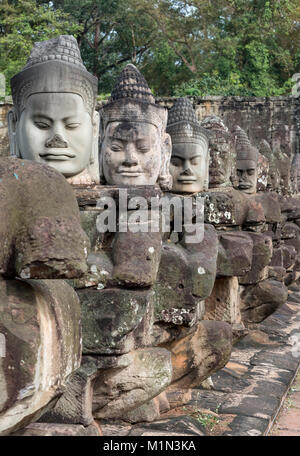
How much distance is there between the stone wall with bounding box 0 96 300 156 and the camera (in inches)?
696

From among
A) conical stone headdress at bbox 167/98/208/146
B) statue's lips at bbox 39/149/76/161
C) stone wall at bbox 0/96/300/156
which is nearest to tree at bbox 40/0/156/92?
stone wall at bbox 0/96/300/156

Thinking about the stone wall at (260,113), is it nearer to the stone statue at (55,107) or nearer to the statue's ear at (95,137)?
the statue's ear at (95,137)

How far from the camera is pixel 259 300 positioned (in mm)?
5961

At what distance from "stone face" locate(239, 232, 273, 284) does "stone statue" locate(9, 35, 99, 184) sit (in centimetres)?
267

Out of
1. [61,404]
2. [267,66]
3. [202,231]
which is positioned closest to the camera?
[61,404]

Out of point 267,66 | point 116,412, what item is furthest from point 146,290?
point 267,66

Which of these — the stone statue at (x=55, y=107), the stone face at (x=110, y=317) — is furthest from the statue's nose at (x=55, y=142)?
the stone face at (x=110, y=317)

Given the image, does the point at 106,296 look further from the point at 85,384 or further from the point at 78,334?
the point at 78,334

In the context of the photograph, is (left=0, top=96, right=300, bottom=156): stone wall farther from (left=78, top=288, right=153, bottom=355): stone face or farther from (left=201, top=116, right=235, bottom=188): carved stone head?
(left=78, top=288, right=153, bottom=355): stone face

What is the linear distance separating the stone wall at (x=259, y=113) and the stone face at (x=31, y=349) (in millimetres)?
16201

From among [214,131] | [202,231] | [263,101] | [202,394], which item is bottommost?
[202,394]

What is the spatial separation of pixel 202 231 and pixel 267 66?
1924 centimetres

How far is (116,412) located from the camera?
10.2 feet

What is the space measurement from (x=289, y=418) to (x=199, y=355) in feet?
3.38
